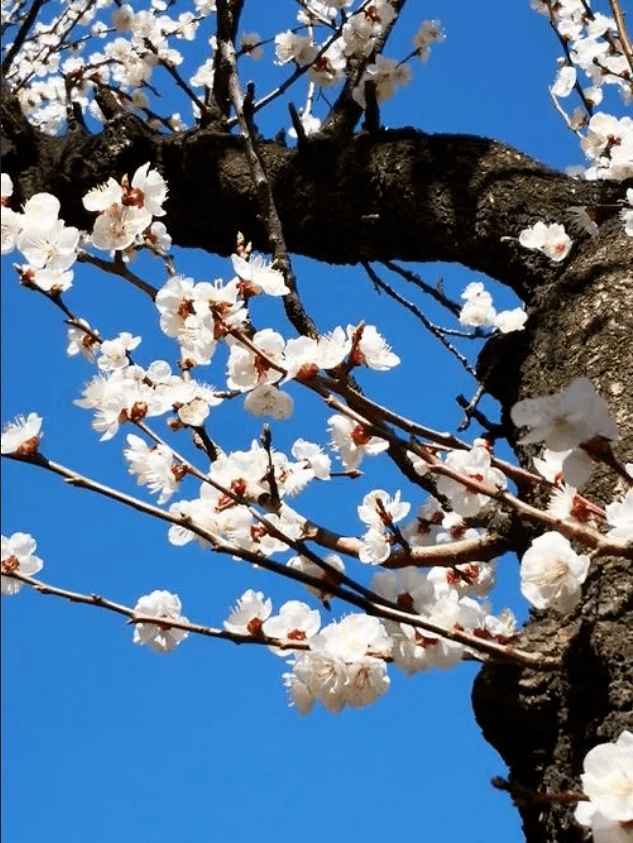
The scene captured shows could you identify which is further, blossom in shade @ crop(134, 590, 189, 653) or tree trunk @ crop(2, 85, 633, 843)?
blossom in shade @ crop(134, 590, 189, 653)

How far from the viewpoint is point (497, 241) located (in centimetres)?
177

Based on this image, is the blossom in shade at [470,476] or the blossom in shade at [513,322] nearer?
the blossom in shade at [470,476]

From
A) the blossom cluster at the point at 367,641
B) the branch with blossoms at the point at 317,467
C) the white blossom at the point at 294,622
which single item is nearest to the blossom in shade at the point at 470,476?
the branch with blossoms at the point at 317,467

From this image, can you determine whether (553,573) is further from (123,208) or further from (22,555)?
(123,208)

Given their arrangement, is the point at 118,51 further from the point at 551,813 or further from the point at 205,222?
the point at 551,813

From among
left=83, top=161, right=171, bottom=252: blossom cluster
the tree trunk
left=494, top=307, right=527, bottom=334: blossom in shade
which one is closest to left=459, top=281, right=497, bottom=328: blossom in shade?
the tree trunk

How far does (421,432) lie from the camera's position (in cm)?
113

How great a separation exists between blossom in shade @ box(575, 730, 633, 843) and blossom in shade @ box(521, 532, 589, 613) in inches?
8.0

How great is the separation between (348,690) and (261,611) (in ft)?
0.59

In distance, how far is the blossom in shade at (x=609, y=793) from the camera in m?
0.84

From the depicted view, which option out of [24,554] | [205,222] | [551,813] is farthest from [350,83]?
[551,813]

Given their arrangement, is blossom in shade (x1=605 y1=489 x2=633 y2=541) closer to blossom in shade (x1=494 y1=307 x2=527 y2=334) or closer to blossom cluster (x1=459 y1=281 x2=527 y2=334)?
blossom in shade (x1=494 y1=307 x2=527 y2=334)

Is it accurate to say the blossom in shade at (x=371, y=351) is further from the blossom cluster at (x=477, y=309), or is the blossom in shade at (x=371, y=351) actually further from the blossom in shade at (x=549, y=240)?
the blossom cluster at (x=477, y=309)

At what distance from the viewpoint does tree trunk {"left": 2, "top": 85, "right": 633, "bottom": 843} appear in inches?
42.4
